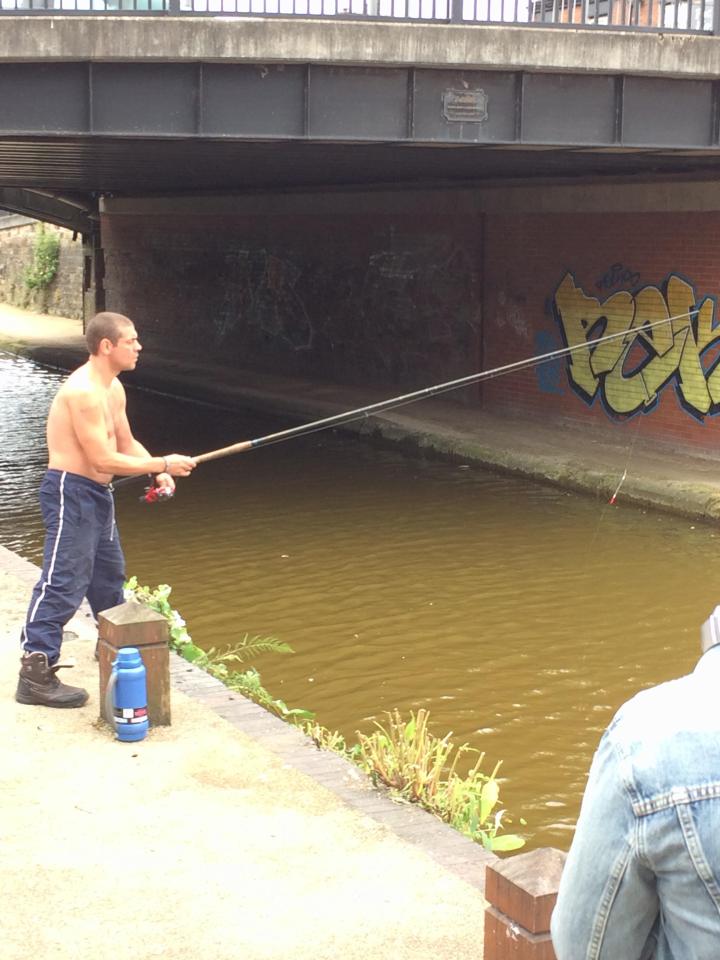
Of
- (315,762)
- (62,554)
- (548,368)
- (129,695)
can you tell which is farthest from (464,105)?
(315,762)

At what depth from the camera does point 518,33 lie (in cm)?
1292

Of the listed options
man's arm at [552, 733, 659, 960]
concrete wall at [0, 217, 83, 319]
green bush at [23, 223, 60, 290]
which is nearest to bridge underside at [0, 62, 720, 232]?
man's arm at [552, 733, 659, 960]

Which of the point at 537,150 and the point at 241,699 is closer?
the point at 241,699

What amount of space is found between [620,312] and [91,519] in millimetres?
12427

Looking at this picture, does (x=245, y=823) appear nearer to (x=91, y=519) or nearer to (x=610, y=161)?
(x=91, y=519)

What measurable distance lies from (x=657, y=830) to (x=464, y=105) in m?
12.3

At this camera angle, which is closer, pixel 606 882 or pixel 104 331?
pixel 606 882

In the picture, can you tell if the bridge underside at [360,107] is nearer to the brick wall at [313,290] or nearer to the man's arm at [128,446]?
the brick wall at [313,290]

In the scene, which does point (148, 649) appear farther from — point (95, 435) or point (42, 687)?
point (95, 435)

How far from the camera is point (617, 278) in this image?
1761cm

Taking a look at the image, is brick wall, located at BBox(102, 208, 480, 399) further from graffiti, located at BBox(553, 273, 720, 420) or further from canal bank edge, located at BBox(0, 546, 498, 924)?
canal bank edge, located at BBox(0, 546, 498, 924)

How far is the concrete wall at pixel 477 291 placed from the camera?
1653 centimetres

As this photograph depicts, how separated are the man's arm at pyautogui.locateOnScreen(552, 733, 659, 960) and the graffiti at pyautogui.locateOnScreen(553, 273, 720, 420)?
13.8m

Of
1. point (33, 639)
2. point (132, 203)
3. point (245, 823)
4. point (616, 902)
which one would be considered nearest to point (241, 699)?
point (33, 639)
